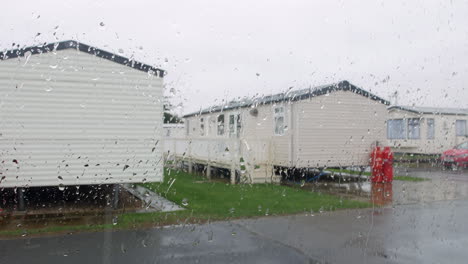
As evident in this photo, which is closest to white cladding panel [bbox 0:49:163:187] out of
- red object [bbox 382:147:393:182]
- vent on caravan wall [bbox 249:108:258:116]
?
vent on caravan wall [bbox 249:108:258:116]

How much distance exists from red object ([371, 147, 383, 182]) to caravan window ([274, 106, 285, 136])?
9.80 ft

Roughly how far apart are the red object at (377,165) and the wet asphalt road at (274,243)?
A: 545 centimetres

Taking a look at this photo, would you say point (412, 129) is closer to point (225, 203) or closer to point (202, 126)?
point (202, 126)

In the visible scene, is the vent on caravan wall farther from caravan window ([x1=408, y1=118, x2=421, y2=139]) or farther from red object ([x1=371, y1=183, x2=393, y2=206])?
caravan window ([x1=408, y1=118, x2=421, y2=139])

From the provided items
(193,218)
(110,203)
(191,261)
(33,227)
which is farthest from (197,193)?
(191,261)

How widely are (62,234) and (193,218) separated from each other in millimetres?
2138

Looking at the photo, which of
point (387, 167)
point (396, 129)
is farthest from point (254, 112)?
point (396, 129)

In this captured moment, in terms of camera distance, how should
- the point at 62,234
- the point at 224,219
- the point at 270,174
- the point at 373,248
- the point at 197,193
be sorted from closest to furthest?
the point at 373,248, the point at 62,234, the point at 224,219, the point at 197,193, the point at 270,174

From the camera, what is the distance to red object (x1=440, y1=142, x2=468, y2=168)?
1799 cm

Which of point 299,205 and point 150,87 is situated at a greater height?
point 150,87

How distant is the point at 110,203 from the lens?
8789 mm

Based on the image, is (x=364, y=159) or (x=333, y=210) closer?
(x=333, y=210)

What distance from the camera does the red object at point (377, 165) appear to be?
12852 millimetres

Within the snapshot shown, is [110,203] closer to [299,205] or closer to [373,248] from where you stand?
[299,205]
